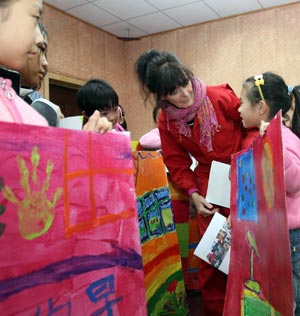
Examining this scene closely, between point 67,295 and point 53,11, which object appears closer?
point 67,295

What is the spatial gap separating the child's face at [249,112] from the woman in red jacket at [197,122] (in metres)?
0.16

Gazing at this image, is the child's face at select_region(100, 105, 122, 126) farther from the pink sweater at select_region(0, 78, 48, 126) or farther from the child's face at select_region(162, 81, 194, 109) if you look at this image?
the pink sweater at select_region(0, 78, 48, 126)

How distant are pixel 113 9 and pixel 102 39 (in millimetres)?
610

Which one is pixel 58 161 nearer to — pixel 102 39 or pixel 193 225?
pixel 193 225

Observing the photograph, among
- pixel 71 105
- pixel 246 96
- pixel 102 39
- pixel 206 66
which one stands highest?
pixel 102 39

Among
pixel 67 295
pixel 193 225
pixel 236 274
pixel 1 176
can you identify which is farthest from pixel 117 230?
pixel 193 225

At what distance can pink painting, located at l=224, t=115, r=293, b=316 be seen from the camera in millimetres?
675

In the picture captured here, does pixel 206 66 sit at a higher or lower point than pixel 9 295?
higher

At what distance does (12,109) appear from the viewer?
24.8 inches

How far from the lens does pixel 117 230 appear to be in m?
0.72

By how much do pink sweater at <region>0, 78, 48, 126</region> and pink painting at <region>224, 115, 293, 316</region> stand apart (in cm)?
46

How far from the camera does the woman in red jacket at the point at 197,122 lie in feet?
4.47

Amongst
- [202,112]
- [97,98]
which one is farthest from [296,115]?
[97,98]

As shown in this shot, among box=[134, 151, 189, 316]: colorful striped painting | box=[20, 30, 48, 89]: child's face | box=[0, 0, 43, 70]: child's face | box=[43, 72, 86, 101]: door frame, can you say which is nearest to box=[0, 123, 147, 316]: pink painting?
box=[0, 0, 43, 70]: child's face
